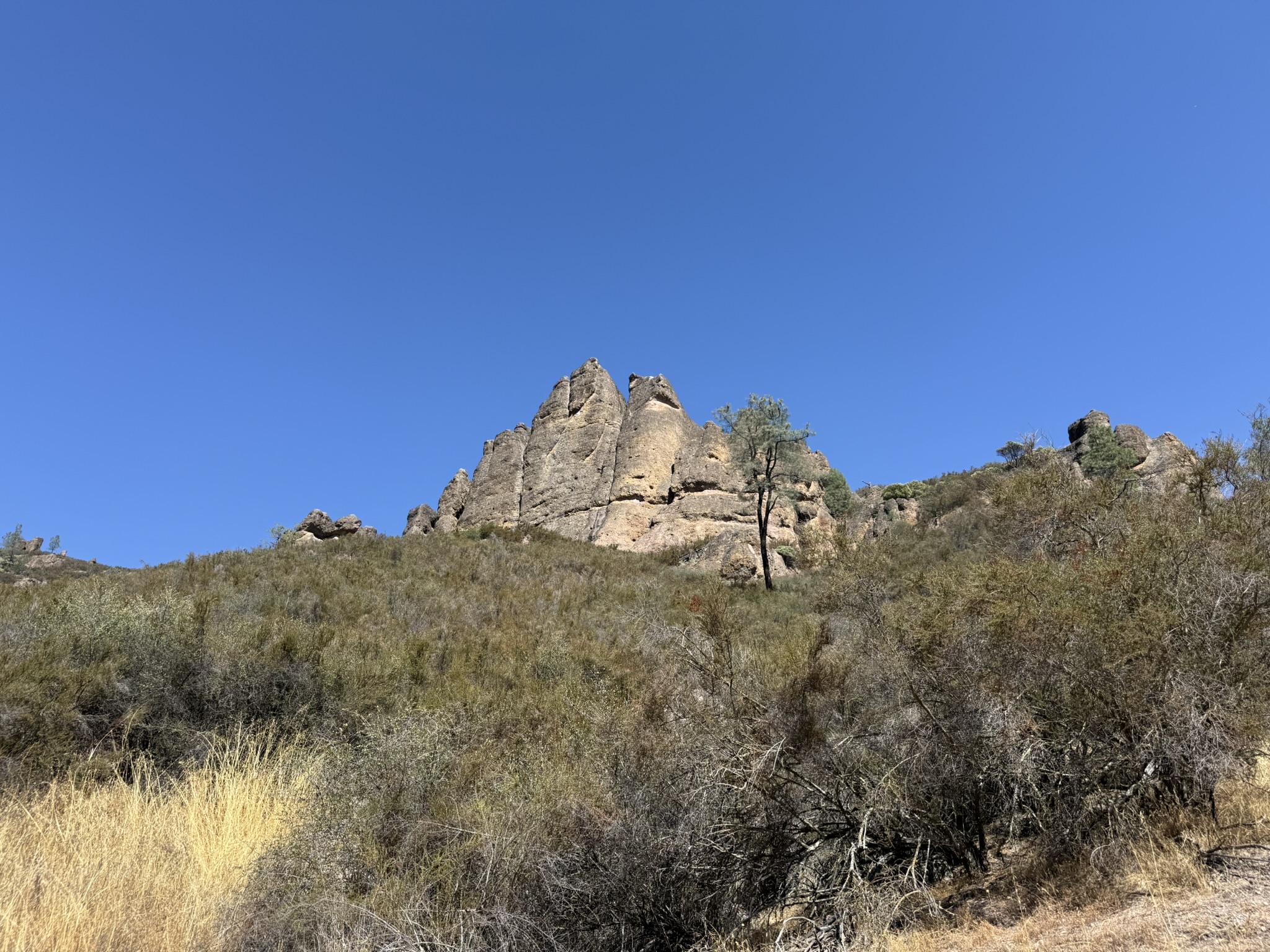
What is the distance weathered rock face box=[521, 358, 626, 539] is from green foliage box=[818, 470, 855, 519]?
14026mm

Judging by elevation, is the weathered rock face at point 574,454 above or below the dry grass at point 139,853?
Answer: above

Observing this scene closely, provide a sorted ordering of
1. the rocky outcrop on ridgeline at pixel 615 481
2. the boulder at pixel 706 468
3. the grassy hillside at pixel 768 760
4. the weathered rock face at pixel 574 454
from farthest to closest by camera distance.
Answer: the weathered rock face at pixel 574 454 < the boulder at pixel 706 468 < the rocky outcrop on ridgeline at pixel 615 481 < the grassy hillside at pixel 768 760

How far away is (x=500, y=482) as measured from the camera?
3978cm

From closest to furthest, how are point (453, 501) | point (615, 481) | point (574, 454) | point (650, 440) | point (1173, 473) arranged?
point (1173, 473)
point (615, 481)
point (650, 440)
point (574, 454)
point (453, 501)

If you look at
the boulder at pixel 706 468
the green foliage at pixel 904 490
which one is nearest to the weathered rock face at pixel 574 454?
the boulder at pixel 706 468

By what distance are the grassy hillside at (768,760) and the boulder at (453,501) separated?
34.3 meters

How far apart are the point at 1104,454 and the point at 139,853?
33.2 m

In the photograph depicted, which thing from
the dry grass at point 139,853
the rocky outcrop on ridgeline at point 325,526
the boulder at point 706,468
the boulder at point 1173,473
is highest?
the boulder at point 706,468

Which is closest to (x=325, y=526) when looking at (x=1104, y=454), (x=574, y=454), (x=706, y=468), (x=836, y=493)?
(x=574, y=454)

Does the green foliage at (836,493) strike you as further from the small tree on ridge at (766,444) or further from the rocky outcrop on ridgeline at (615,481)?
the small tree on ridge at (766,444)

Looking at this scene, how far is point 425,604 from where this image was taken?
1248 cm

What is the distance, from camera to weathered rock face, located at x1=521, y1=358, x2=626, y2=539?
35.7 metres

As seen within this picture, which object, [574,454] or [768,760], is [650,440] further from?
[768,760]

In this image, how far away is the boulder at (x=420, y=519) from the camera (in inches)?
1689
